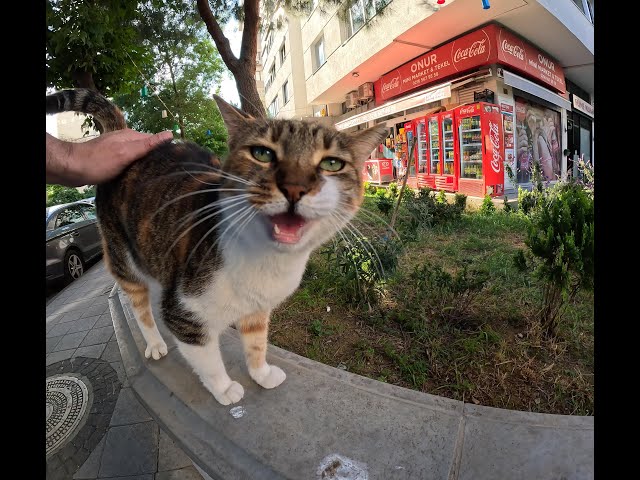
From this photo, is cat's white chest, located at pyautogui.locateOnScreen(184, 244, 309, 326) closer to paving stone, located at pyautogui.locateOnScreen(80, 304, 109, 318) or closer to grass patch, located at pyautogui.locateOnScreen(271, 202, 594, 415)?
grass patch, located at pyautogui.locateOnScreen(271, 202, 594, 415)

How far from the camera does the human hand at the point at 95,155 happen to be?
1.50 metres

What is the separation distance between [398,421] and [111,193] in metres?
2.11

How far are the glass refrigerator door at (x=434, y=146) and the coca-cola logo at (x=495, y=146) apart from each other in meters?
1.52

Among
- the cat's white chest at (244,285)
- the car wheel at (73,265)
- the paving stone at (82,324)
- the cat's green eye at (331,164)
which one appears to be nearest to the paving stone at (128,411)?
the cat's white chest at (244,285)

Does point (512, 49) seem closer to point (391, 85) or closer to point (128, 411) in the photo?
point (391, 85)

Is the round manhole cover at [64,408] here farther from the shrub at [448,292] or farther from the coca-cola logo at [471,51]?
the coca-cola logo at [471,51]

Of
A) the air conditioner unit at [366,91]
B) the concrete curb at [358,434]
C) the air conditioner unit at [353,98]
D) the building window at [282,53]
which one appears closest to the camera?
the concrete curb at [358,434]

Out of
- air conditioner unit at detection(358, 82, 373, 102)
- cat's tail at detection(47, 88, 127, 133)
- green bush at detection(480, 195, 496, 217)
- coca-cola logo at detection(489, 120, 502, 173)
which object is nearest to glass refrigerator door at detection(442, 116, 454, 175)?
coca-cola logo at detection(489, 120, 502, 173)

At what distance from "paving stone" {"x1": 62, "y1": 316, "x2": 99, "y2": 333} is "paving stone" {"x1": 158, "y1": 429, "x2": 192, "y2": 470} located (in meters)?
1.91

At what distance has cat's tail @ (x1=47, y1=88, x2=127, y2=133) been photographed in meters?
1.89

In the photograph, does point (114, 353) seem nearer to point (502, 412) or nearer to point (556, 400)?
point (502, 412)

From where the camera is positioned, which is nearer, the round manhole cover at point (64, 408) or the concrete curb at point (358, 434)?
the concrete curb at point (358, 434)

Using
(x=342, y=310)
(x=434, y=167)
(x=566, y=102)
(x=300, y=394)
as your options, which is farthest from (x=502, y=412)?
(x=566, y=102)

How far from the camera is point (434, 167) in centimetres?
999
